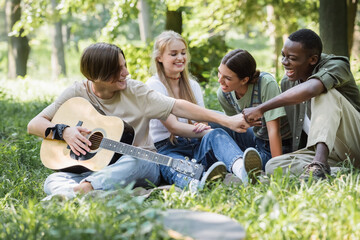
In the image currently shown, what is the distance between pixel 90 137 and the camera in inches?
159

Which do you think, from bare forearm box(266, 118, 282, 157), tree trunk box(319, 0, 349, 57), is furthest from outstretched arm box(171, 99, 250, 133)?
tree trunk box(319, 0, 349, 57)

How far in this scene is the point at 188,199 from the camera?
10.3 feet

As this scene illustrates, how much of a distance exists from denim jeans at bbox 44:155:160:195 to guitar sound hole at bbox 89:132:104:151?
229 millimetres

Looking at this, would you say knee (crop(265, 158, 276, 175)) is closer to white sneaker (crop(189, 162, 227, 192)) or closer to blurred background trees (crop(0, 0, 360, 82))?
white sneaker (crop(189, 162, 227, 192))

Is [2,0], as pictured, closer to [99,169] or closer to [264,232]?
[99,169]

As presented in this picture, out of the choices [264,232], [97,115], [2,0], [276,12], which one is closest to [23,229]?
[264,232]

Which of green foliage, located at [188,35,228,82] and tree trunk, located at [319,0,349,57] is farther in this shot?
green foliage, located at [188,35,228,82]

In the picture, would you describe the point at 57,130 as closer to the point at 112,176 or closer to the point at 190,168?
the point at 112,176

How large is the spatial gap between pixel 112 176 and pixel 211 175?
732 mm

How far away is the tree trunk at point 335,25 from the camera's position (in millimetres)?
7266

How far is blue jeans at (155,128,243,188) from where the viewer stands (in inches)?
153

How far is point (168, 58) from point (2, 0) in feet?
43.2

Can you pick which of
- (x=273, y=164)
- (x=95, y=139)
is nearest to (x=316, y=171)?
(x=273, y=164)

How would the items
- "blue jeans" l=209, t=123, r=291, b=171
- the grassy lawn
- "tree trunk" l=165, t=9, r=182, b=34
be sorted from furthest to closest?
"tree trunk" l=165, t=9, r=182, b=34, "blue jeans" l=209, t=123, r=291, b=171, the grassy lawn
